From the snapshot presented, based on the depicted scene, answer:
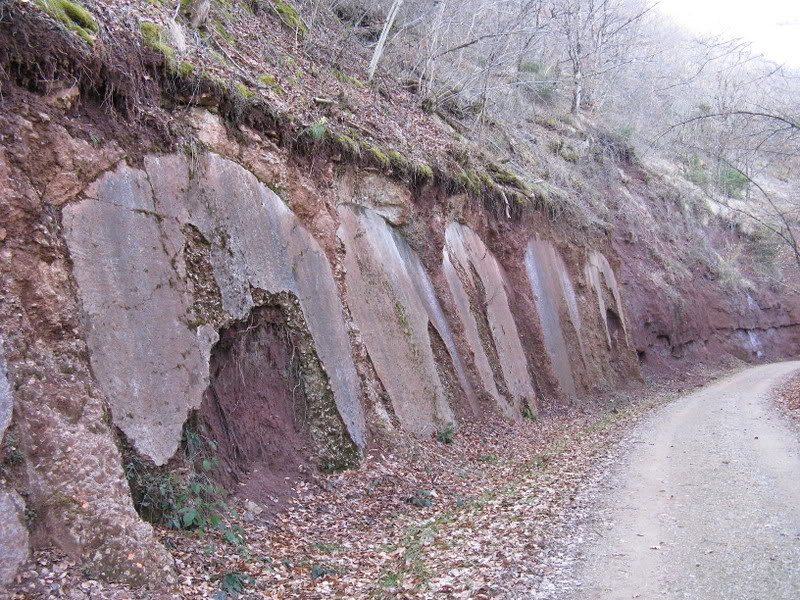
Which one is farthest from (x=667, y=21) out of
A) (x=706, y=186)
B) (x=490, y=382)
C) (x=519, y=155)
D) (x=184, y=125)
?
(x=184, y=125)

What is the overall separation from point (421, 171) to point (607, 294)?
38.4ft

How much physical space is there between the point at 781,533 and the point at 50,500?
697cm

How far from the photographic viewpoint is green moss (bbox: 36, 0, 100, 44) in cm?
679

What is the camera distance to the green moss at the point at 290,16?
49.4 ft

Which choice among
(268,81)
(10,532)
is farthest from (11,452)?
(268,81)

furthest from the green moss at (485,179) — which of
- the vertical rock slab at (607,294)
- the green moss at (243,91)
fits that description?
the green moss at (243,91)

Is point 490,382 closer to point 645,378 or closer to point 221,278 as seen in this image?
point 221,278

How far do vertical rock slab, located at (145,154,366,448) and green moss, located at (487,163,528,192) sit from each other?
30.6 ft

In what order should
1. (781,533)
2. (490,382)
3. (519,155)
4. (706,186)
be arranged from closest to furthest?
(781,533)
(490,382)
(519,155)
(706,186)

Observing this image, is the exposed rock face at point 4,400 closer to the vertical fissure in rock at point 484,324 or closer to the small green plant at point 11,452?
the small green plant at point 11,452

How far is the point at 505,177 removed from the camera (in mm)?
18344

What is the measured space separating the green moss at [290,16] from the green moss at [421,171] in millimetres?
4609

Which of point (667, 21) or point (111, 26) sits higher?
point (667, 21)

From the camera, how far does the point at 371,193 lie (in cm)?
1227
